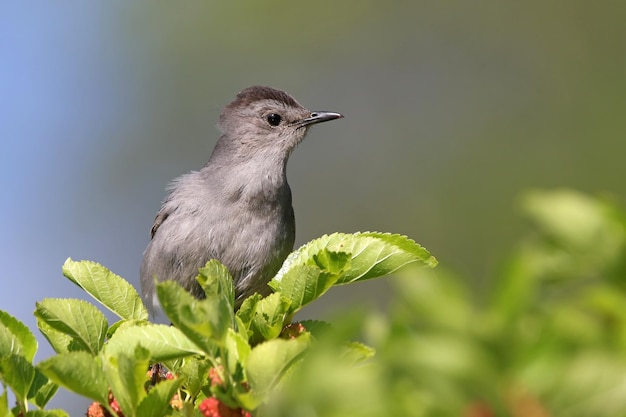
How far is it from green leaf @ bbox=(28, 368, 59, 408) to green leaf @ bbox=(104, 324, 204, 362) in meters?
0.18

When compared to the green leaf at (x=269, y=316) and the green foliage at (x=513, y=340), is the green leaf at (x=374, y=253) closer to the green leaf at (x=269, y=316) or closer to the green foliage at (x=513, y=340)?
the green leaf at (x=269, y=316)

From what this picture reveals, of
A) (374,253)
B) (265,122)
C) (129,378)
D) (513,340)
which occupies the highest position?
(265,122)

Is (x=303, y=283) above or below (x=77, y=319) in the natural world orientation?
above

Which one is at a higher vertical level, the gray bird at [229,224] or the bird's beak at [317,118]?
the bird's beak at [317,118]

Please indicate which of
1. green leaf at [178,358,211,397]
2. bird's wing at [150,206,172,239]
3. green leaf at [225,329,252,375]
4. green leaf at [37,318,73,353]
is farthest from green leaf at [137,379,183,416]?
bird's wing at [150,206,172,239]

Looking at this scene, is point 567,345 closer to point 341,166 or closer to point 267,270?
point 267,270

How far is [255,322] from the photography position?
1.96 metres

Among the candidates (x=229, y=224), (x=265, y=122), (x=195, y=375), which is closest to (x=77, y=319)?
(x=195, y=375)

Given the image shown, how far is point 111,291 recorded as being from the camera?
2.36 m

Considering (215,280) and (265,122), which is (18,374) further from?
(265,122)

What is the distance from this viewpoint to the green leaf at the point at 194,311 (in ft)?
4.55

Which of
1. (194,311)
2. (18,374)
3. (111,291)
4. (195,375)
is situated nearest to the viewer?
(194,311)

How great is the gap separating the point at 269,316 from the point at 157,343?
0.30m

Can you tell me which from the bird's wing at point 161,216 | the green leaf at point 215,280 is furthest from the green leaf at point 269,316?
the bird's wing at point 161,216
